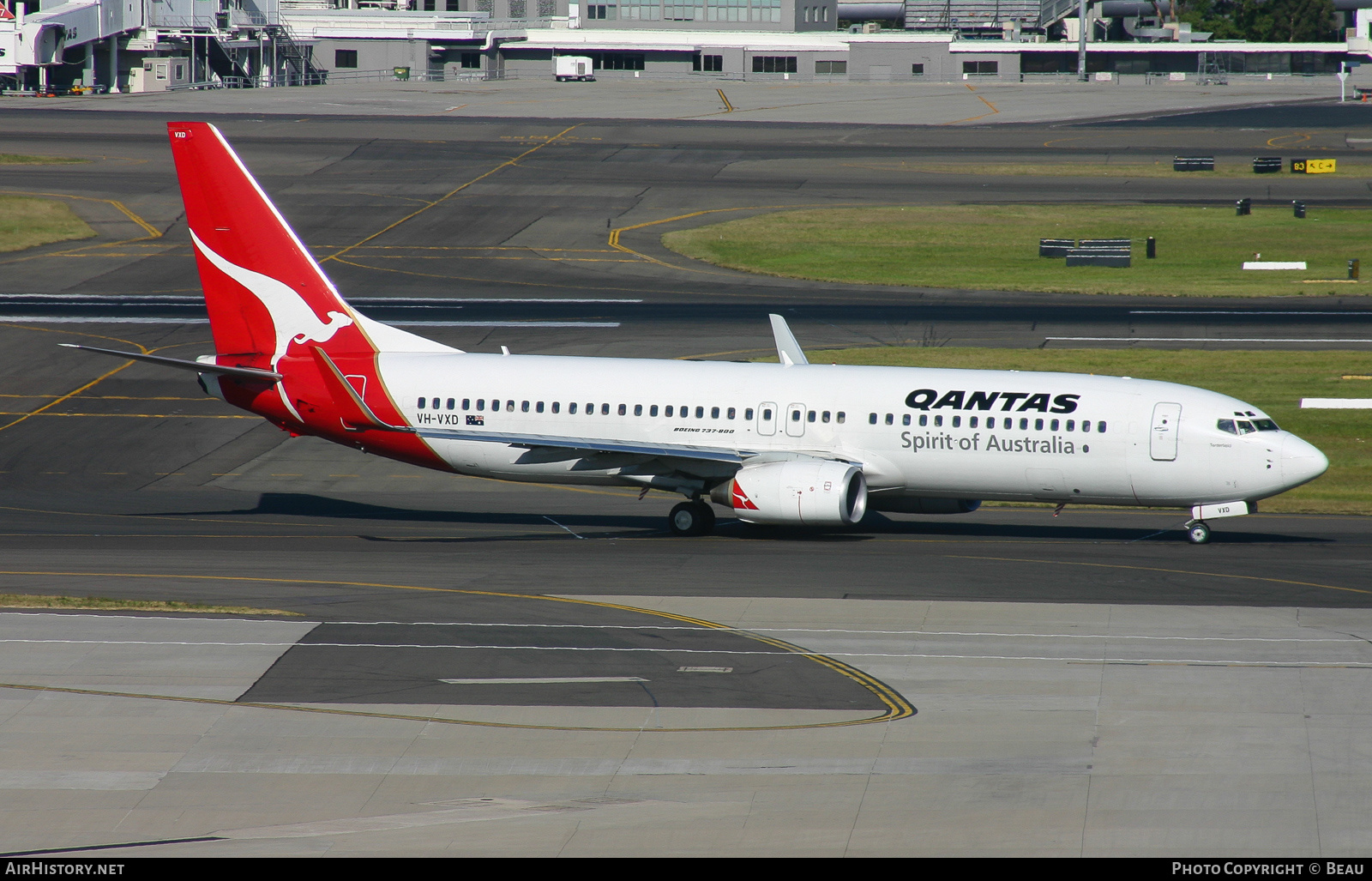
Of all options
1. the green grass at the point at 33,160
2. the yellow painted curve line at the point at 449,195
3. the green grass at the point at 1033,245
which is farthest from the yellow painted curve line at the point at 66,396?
the green grass at the point at 33,160

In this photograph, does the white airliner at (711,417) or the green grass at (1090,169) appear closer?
the white airliner at (711,417)

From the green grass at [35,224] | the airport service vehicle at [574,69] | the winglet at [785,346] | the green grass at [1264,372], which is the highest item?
the airport service vehicle at [574,69]

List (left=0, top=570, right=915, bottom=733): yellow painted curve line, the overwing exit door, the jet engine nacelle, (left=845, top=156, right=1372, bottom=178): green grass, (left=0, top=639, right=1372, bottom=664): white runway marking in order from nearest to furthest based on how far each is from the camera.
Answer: (left=0, top=570, right=915, bottom=733): yellow painted curve line
(left=0, top=639, right=1372, bottom=664): white runway marking
the overwing exit door
the jet engine nacelle
(left=845, top=156, right=1372, bottom=178): green grass

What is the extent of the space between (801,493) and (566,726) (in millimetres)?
13499

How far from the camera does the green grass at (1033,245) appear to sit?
2872 inches

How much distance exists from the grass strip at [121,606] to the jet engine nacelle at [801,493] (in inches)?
445

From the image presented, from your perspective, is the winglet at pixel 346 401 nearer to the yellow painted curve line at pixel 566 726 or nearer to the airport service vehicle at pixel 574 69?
the yellow painted curve line at pixel 566 726

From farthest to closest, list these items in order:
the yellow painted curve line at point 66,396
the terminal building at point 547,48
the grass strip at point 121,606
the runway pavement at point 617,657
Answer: the terminal building at point 547,48
the yellow painted curve line at point 66,396
the grass strip at point 121,606
the runway pavement at point 617,657

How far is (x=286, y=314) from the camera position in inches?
1572

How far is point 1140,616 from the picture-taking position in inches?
1154

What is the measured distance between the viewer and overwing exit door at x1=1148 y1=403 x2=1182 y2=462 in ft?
114

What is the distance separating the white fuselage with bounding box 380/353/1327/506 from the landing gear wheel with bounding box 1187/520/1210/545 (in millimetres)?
747

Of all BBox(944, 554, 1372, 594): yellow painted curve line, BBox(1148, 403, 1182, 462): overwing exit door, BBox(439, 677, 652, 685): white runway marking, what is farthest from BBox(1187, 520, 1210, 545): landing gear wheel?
BBox(439, 677, 652, 685): white runway marking

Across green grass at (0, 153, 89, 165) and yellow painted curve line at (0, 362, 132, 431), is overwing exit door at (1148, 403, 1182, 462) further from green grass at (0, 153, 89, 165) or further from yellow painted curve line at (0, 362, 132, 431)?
green grass at (0, 153, 89, 165)
